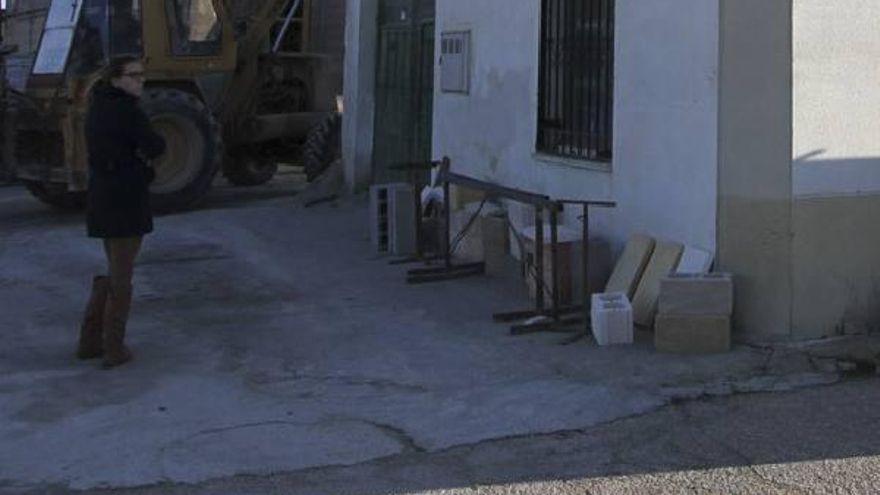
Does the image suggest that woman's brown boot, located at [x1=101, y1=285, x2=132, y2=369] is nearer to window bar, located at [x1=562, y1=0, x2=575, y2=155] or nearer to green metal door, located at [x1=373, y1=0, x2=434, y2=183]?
window bar, located at [x1=562, y1=0, x2=575, y2=155]

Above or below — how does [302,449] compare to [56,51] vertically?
below

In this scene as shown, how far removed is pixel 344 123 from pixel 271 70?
1.94m

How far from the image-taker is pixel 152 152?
674cm

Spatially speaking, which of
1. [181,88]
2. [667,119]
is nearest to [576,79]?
[667,119]

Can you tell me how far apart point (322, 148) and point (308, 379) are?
28.9ft

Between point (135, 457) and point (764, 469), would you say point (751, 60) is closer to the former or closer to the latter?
point (764, 469)

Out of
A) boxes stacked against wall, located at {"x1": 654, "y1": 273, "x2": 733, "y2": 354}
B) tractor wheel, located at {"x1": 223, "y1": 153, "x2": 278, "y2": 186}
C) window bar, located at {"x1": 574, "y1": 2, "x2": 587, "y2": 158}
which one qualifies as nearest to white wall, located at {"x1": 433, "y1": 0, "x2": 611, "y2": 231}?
window bar, located at {"x1": 574, "y1": 2, "x2": 587, "y2": 158}

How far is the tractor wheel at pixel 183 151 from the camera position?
13.2 metres

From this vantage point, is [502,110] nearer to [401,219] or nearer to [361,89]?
[401,219]

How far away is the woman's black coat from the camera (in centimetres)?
662

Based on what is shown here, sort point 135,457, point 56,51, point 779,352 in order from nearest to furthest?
point 135,457 < point 779,352 < point 56,51

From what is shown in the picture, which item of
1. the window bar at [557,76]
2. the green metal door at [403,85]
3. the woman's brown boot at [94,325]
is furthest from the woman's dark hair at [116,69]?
the green metal door at [403,85]

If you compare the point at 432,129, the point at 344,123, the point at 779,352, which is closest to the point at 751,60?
the point at 779,352

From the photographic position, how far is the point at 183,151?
1351cm
